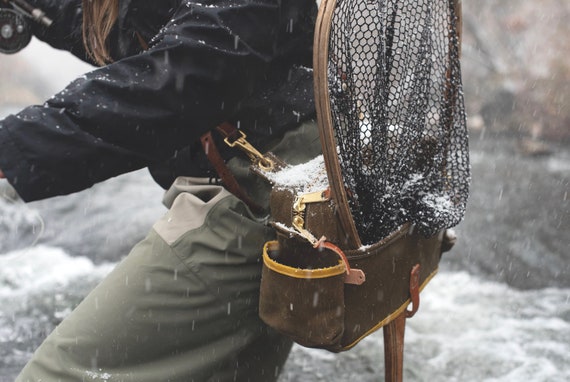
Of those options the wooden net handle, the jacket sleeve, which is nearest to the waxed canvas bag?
the wooden net handle

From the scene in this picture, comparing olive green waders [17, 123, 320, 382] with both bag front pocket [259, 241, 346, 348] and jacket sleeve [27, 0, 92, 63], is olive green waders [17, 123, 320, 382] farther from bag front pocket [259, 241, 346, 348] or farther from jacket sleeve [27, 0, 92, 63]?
jacket sleeve [27, 0, 92, 63]

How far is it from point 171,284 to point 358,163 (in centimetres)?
57

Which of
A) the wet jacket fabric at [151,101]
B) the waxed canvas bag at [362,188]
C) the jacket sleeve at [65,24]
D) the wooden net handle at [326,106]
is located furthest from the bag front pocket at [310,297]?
the jacket sleeve at [65,24]

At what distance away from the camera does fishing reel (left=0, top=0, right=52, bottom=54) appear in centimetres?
243

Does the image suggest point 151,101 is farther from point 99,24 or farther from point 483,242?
point 483,242

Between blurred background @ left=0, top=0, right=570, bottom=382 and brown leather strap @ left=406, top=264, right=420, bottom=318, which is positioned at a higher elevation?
brown leather strap @ left=406, top=264, right=420, bottom=318

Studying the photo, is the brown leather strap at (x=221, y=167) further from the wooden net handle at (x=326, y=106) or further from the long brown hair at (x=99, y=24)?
the long brown hair at (x=99, y=24)

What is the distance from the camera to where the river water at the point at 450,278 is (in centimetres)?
324

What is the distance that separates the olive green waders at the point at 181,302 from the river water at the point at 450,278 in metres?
0.34

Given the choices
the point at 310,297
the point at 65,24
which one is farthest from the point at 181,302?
the point at 65,24

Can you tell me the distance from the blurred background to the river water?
10 millimetres

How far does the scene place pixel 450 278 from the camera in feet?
14.8

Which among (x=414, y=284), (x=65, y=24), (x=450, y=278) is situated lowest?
(x=450, y=278)

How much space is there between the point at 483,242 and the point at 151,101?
4169mm
